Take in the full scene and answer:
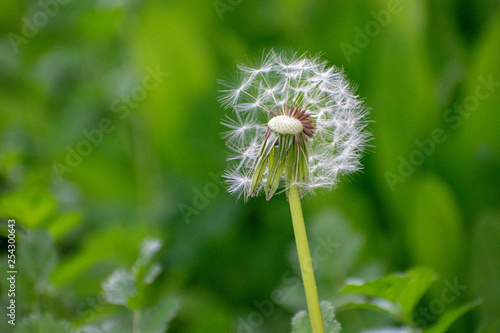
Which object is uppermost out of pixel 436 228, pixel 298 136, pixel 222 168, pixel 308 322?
pixel 222 168

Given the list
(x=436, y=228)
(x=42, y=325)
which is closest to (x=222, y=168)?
(x=436, y=228)

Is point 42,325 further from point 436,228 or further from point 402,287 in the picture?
point 436,228

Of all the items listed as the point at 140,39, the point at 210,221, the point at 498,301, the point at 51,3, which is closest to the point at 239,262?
the point at 210,221

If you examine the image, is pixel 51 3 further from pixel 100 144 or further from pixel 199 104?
pixel 199 104

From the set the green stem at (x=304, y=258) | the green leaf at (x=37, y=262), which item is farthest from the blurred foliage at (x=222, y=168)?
the green stem at (x=304, y=258)

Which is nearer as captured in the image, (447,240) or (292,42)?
(447,240)

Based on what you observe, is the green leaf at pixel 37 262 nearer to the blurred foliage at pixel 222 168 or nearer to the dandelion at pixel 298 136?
the blurred foliage at pixel 222 168
